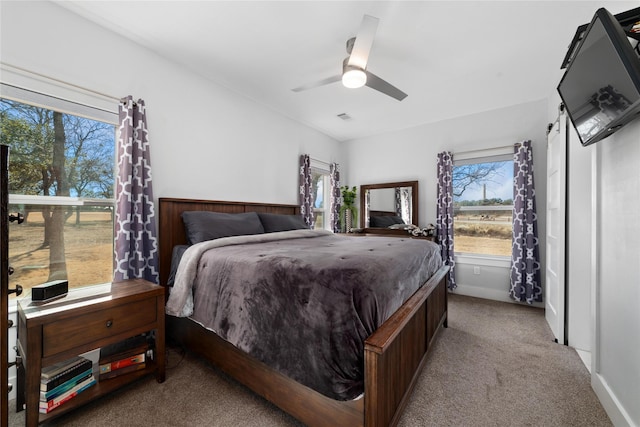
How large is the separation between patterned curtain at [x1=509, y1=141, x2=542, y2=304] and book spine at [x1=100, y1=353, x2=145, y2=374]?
13.3 feet

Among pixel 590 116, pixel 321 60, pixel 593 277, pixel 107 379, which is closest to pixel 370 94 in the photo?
pixel 321 60

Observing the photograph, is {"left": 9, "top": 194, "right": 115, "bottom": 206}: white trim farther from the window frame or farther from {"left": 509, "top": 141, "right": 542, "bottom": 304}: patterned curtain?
{"left": 509, "top": 141, "right": 542, "bottom": 304}: patterned curtain

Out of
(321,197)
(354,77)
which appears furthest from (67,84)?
(321,197)

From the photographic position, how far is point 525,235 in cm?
327

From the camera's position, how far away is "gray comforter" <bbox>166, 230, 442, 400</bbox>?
1.12 m

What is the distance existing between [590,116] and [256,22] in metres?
2.36

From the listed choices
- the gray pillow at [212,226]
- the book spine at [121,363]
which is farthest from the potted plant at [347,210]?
the book spine at [121,363]

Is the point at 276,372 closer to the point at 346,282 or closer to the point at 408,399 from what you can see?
the point at 346,282

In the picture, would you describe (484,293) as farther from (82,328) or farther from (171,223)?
(82,328)

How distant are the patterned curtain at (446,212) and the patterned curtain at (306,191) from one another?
200 cm

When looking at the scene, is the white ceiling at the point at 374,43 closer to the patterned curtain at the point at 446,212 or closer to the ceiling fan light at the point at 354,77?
the ceiling fan light at the point at 354,77

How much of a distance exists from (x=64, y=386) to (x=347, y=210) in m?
4.09

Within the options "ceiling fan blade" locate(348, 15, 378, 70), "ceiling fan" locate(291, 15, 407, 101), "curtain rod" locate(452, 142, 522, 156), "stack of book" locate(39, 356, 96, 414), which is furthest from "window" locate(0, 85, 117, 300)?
"curtain rod" locate(452, 142, 522, 156)

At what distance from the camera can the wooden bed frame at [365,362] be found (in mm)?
1098
